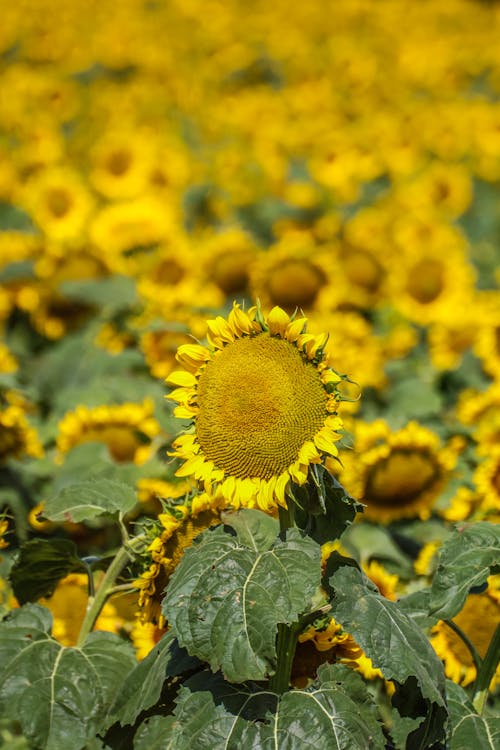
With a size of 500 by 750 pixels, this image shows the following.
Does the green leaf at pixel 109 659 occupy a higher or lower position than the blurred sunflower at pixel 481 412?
higher

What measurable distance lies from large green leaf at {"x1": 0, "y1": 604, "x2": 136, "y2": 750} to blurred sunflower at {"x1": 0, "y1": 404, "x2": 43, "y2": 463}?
1.04 metres

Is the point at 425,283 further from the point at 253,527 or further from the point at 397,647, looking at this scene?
the point at 397,647

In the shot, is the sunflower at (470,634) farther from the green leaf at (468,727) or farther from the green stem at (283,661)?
the green stem at (283,661)

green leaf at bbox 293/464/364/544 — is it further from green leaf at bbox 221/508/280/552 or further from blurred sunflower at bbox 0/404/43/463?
blurred sunflower at bbox 0/404/43/463

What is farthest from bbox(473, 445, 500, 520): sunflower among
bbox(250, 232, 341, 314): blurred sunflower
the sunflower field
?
bbox(250, 232, 341, 314): blurred sunflower

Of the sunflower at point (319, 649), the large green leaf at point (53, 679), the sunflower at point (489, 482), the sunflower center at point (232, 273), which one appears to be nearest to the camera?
the large green leaf at point (53, 679)

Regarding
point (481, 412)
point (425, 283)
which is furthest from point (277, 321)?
point (425, 283)

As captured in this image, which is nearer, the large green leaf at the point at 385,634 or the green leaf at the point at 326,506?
the large green leaf at the point at 385,634

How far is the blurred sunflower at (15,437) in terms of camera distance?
305cm

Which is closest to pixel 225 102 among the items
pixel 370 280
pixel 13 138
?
pixel 13 138

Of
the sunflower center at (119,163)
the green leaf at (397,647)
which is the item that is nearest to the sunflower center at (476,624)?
the green leaf at (397,647)

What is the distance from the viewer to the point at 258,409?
183 cm

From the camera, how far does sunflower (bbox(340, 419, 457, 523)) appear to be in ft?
10.1

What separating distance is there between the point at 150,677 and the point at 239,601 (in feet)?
1.04
